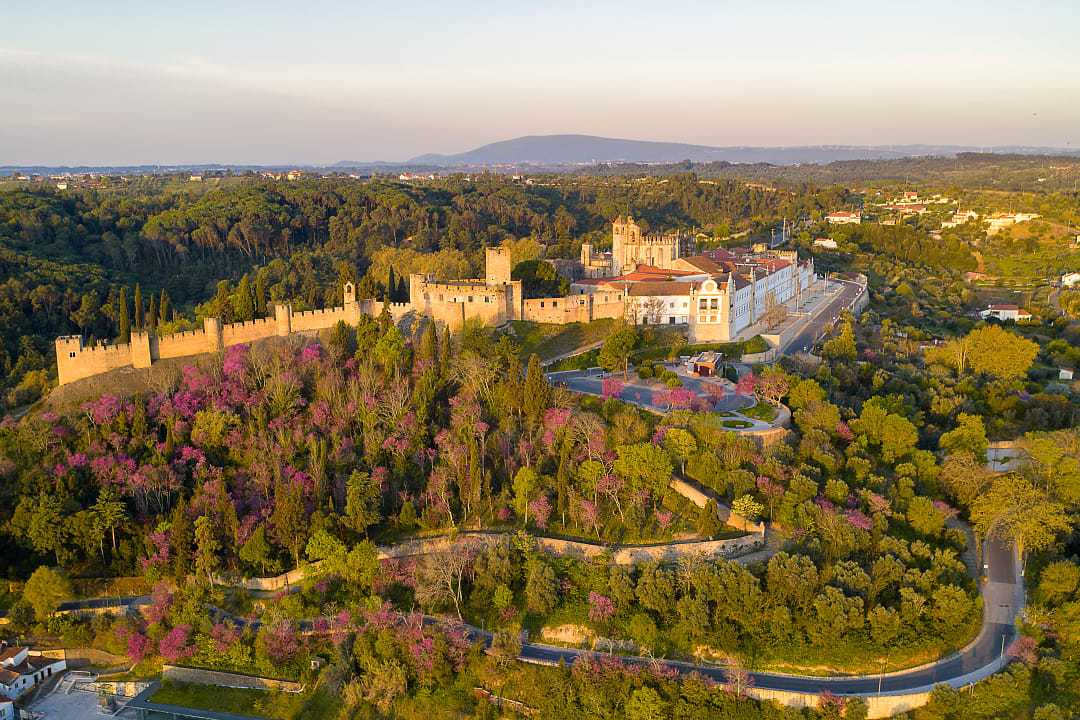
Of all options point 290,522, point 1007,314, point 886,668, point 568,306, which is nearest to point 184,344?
point 290,522

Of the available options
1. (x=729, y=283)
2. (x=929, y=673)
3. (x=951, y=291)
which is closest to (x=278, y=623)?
→ (x=929, y=673)

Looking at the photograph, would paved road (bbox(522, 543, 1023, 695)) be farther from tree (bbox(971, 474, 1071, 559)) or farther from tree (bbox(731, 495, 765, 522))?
tree (bbox(731, 495, 765, 522))

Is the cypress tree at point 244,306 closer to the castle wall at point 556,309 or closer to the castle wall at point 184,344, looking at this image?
the castle wall at point 184,344

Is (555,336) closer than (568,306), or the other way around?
(555,336)

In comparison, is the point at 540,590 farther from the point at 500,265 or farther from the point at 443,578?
the point at 500,265

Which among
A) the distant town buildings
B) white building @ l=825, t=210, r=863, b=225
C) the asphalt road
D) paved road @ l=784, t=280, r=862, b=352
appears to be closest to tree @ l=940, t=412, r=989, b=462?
the asphalt road

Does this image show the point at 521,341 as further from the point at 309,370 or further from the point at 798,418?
the point at 798,418
